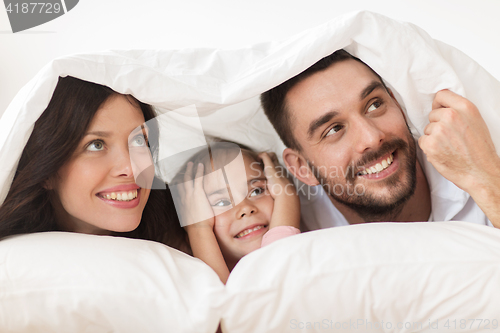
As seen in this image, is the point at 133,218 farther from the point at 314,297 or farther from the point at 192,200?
the point at 314,297

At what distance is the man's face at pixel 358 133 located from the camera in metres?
0.95

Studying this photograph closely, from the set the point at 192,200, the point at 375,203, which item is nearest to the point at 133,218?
the point at 192,200

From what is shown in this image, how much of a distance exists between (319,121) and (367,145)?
144 mm

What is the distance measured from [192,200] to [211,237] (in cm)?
13

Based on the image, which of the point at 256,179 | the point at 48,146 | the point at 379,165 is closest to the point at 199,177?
the point at 256,179

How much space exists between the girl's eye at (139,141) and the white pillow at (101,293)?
30 centimetres

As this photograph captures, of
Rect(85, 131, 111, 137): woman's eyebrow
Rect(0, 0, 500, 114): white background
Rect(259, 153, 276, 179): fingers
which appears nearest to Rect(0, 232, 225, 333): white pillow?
Rect(85, 131, 111, 137): woman's eyebrow

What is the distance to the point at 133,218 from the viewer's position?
0.90 meters

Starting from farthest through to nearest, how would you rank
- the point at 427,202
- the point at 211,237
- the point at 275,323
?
the point at 427,202 → the point at 211,237 → the point at 275,323

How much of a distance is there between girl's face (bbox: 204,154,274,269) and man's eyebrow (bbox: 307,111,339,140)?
22cm

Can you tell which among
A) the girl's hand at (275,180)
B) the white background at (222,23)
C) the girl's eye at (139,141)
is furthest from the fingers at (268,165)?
the white background at (222,23)

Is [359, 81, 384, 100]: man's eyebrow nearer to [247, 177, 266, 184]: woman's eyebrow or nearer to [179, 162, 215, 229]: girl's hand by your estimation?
[247, 177, 266, 184]: woman's eyebrow

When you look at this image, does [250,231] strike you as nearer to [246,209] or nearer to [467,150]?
[246,209]

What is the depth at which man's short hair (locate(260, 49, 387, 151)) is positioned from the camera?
0.98 m
